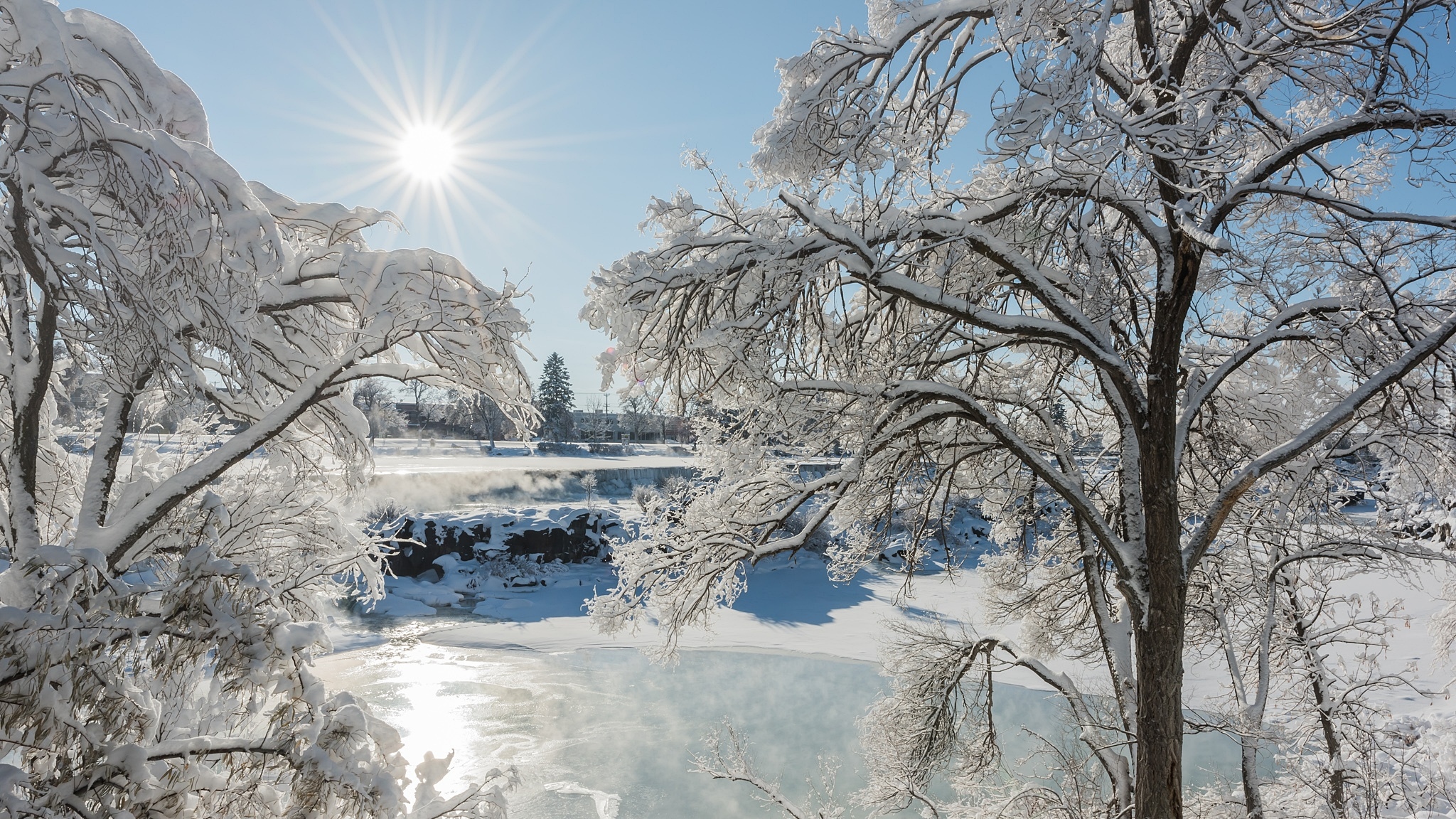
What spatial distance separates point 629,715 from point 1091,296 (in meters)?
15.2

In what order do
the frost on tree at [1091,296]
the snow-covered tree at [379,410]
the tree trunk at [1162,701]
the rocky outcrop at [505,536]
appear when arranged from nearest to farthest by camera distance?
1. the frost on tree at [1091,296]
2. the tree trunk at [1162,701]
3. the rocky outcrop at [505,536]
4. the snow-covered tree at [379,410]

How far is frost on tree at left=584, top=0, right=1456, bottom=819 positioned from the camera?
3.50 meters

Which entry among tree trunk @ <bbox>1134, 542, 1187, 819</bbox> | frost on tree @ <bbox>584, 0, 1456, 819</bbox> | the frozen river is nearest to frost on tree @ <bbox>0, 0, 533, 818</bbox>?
→ frost on tree @ <bbox>584, 0, 1456, 819</bbox>

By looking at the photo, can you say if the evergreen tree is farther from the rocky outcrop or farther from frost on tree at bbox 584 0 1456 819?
frost on tree at bbox 584 0 1456 819

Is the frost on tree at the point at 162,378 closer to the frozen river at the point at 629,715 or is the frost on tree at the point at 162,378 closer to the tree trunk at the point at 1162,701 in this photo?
the tree trunk at the point at 1162,701

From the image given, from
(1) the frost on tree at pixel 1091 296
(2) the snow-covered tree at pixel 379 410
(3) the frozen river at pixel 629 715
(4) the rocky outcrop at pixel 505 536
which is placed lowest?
(3) the frozen river at pixel 629 715

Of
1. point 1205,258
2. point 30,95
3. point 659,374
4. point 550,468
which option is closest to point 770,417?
point 659,374

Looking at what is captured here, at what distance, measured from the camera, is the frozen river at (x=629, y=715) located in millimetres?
12492

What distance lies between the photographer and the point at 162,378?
347 cm

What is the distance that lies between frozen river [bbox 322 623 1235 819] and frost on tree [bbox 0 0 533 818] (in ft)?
26.2

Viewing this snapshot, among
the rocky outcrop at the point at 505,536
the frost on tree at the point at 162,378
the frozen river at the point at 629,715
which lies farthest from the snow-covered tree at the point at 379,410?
the frost on tree at the point at 162,378

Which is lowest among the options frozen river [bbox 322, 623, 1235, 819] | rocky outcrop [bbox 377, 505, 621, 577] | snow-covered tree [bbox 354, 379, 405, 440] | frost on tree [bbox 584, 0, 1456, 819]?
frozen river [bbox 322, 623, 1235, 819]

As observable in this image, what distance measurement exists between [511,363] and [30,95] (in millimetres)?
2261

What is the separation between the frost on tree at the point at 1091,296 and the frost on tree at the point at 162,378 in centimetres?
158
